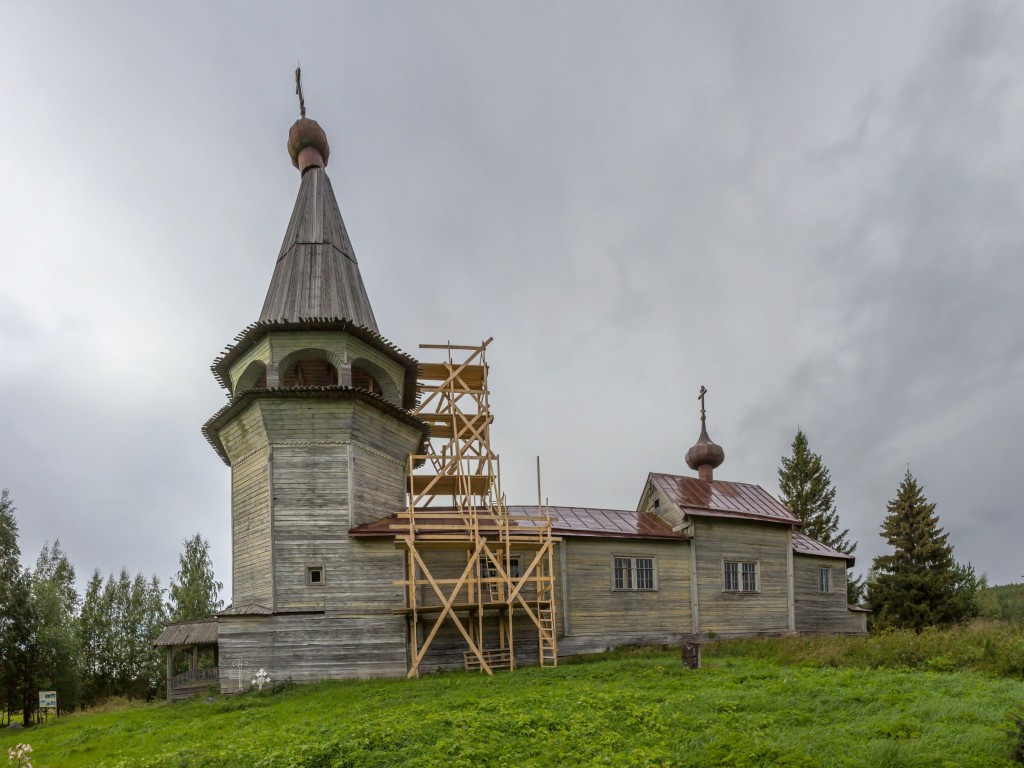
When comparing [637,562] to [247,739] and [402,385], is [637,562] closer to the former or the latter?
[402,385]

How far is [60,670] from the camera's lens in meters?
24.8

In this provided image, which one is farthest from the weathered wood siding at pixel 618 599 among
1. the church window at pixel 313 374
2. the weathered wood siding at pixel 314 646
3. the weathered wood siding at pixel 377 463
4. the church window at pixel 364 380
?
the church window at pixel 313 374

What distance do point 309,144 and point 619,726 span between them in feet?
76.0

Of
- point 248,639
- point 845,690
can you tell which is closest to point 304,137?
point 248,639

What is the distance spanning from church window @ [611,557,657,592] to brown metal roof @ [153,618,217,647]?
12988 millimetres

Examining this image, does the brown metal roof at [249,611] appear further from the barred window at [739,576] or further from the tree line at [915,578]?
the tree line at [915,578]

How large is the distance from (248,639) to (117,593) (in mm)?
27118

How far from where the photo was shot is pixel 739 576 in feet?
81.7

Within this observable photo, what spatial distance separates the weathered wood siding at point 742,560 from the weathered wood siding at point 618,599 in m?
0.80

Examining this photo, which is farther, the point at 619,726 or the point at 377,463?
the point at 377,463

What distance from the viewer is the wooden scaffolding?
63.4 feet

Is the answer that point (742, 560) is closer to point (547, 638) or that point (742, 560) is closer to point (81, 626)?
point (547, 638)

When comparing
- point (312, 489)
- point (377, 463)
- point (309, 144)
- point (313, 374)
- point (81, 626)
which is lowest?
point (81, 626)

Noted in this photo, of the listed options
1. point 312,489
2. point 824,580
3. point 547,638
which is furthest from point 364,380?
point 824,580
